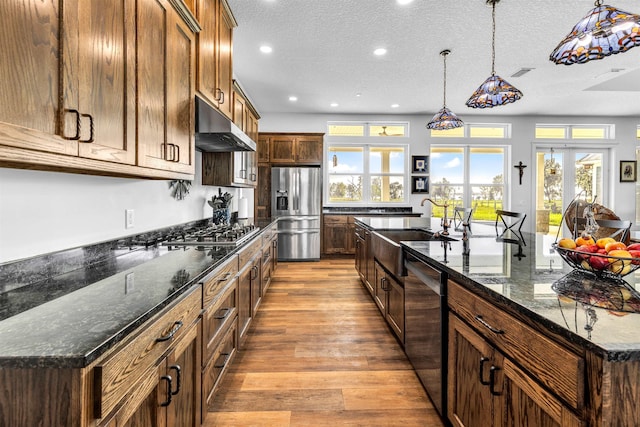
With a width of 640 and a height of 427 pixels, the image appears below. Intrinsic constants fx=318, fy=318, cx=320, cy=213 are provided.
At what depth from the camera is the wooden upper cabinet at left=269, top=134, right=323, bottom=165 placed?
6.25 m

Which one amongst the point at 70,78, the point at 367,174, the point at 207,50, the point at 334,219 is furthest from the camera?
the point at 367,174

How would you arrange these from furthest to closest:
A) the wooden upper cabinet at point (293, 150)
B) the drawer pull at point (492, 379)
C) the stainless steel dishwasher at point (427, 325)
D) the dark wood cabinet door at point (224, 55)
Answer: the wooden upper cabinet at point (293, 150) → the dark wood cabinet door at point (224, 55) → the stainless steel dishwasher at point (427, 325) → the drawer pull at point (492, 379)

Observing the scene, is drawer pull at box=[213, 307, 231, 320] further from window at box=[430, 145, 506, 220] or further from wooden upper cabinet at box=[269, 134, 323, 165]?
window at box=[430, 145, 506, 220]

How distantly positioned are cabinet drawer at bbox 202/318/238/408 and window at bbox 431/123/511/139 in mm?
6250

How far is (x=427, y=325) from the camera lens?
180 centimetres

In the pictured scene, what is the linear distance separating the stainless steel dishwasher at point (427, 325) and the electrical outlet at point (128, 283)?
1.37m

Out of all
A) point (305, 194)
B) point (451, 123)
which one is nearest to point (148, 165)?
→ point (451, 123)

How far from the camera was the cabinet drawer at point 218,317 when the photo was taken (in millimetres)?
1533

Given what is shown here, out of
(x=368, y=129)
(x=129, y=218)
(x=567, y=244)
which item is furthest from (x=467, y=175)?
(x=129, y=218)

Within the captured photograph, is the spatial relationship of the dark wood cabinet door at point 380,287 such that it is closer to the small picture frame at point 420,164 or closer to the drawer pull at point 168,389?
the drawer pull at point 168,389

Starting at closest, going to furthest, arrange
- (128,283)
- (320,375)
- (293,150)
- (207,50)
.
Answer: (128,283) < (320,375) < (207,50) < (293,150)

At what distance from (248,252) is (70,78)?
170cm

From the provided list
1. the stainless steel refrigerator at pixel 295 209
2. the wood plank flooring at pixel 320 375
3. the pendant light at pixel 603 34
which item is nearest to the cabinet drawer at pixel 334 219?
the stainless steel refrigerator at pixel 295 209

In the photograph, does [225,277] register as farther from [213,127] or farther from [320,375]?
[213,127]
